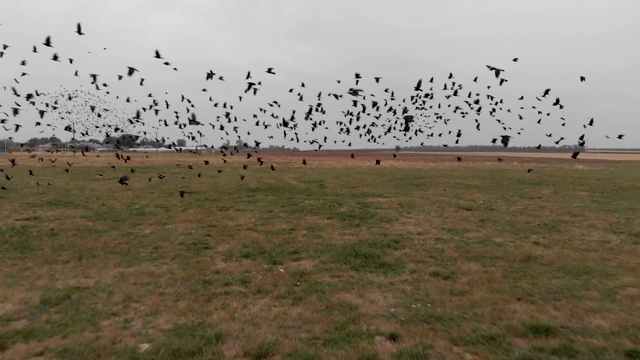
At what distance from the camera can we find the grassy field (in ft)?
23.6

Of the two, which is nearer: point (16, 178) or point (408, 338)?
point (408, 338)

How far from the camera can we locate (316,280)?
11.4 m

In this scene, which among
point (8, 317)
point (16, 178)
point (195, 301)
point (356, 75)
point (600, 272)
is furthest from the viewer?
point (16, 178)

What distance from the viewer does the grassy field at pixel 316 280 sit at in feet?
23.6

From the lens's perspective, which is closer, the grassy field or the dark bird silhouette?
the grassy field

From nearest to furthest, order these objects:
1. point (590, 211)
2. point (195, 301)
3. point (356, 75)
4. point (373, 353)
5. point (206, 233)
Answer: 1. point (373, 353)
2. point (195, 301)
3. point (206, 233)
4. point (590, 211)
5. point (356, 75)

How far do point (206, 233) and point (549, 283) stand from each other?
1241 centimetres

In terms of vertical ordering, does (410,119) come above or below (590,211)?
above

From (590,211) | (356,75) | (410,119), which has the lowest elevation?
(590,211)

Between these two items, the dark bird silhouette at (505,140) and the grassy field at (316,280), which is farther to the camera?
the dark bird silhouette at (505,140)

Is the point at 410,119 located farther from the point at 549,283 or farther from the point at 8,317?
the point at 8,317

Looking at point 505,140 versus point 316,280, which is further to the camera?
point 505,140

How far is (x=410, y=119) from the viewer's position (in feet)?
91.3

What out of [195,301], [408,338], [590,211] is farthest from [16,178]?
[590,211]
